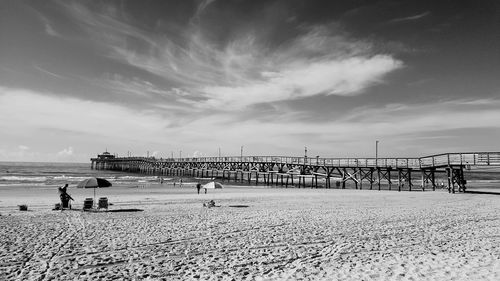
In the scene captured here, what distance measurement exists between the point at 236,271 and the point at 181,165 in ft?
251

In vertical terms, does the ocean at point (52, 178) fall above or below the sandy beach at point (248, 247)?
below

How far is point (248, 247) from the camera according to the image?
8562mm

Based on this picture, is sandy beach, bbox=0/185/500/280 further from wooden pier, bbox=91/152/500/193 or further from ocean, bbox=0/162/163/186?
ocean, bbox=0/162/163/186

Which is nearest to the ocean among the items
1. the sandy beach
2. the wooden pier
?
the wooden pier

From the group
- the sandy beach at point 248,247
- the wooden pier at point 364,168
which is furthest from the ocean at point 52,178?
the sandy beach at point 248,247

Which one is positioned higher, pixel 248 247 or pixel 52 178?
pixel 248 247

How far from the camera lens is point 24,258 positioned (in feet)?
24.0

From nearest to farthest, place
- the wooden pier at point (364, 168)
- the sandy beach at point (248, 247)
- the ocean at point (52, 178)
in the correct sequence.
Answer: the sandy beach at point (248, 247)
the wooden pier at point (364, 168)
the ocean at point (52, 178)

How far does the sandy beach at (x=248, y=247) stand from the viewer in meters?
6.52

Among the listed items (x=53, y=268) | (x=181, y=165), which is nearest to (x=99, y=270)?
(x=53, y=268)

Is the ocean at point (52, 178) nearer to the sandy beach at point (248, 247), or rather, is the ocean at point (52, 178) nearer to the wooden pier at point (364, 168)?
the wooden pier at point (364, 168)

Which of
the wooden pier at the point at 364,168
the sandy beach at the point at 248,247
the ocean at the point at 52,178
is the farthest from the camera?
the ocean at the point at 52,178

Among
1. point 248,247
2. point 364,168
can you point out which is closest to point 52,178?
point 364,168

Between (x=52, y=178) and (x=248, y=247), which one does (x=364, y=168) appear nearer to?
(x=248, y=247)
